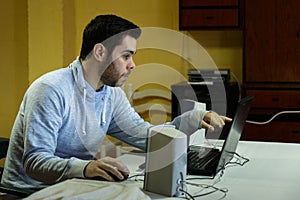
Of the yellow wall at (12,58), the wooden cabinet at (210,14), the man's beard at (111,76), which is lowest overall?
the yellow wall at (12,58)

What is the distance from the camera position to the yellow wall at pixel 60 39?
4.30m

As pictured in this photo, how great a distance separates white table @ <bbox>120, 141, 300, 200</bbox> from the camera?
1.57 m

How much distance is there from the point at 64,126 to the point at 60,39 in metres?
2.66

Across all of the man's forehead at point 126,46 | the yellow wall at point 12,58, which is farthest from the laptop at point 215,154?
the yellow wall at point 12,58

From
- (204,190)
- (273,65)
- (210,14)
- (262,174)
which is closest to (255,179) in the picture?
(262,174)

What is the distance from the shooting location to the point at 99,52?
1974 mm

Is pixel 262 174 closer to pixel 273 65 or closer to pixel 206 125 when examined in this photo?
pixel 206 125

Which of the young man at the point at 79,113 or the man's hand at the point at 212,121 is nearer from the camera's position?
the young man at the point at 79,113

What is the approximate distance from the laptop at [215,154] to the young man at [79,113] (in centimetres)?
12

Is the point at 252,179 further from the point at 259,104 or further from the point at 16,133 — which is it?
the point at 259,104

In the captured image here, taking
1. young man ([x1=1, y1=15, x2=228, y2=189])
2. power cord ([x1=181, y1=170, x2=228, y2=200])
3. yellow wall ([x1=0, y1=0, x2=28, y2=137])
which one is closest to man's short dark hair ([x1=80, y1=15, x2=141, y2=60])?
young man ([x1=1, y1=15, x2=228, y2=189])

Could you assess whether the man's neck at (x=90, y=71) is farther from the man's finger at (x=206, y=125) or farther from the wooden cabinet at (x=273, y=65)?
the wooden cabinet at (x=273, y=65)

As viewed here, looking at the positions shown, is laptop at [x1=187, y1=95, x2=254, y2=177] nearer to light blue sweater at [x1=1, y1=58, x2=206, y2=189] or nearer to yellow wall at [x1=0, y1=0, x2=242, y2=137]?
light blue sweater at [x1=1, y1=58, x2=206, y2=189]

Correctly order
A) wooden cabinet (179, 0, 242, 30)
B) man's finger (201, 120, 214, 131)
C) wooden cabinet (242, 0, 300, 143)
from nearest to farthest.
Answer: man's finger (201, 120, 214, 131) < wooden cabinet (242, 0, 300, 143) < wooden cabinet (179, 0, 242, 30)
